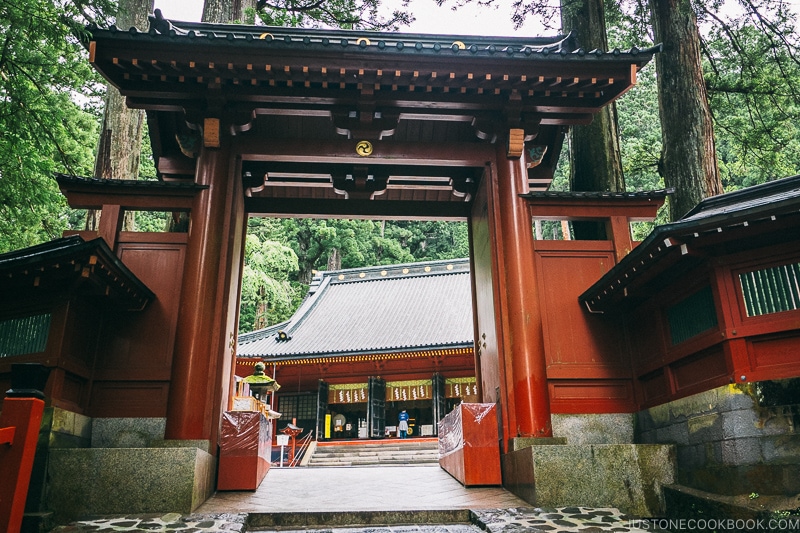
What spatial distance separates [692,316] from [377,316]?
17575mm

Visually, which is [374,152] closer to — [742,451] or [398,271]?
[742,451]

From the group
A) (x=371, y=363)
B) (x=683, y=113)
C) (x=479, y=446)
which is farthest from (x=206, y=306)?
(x=371, y=363)

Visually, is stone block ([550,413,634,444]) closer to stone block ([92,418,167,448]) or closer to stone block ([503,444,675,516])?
stone block ([503,444,675,516])

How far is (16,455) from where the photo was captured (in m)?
3.82

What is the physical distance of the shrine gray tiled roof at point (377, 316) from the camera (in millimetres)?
19062

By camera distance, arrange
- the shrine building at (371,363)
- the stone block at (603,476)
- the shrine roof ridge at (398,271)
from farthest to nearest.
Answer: the shrine roof ridge at (398,271) → the shrine building at (371,363) → the stone block at (603,476)

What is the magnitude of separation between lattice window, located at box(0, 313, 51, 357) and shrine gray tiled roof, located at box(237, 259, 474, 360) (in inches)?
516

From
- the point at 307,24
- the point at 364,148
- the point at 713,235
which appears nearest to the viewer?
the point at 713,235

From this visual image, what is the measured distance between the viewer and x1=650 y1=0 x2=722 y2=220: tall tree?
8453 millimetres

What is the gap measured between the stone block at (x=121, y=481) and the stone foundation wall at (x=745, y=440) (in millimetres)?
4540

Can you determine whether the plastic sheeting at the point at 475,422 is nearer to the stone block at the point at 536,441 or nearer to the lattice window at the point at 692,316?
the stone block at the point at 536,441

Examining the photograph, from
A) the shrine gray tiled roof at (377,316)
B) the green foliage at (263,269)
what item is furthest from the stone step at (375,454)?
the green foliage at (263,269)

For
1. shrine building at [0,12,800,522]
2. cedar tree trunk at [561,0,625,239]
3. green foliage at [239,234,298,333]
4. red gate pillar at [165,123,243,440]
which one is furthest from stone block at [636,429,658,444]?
green foliage at [239,234,298,333]

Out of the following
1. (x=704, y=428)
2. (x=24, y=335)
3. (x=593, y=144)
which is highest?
(x=593, y=144)
